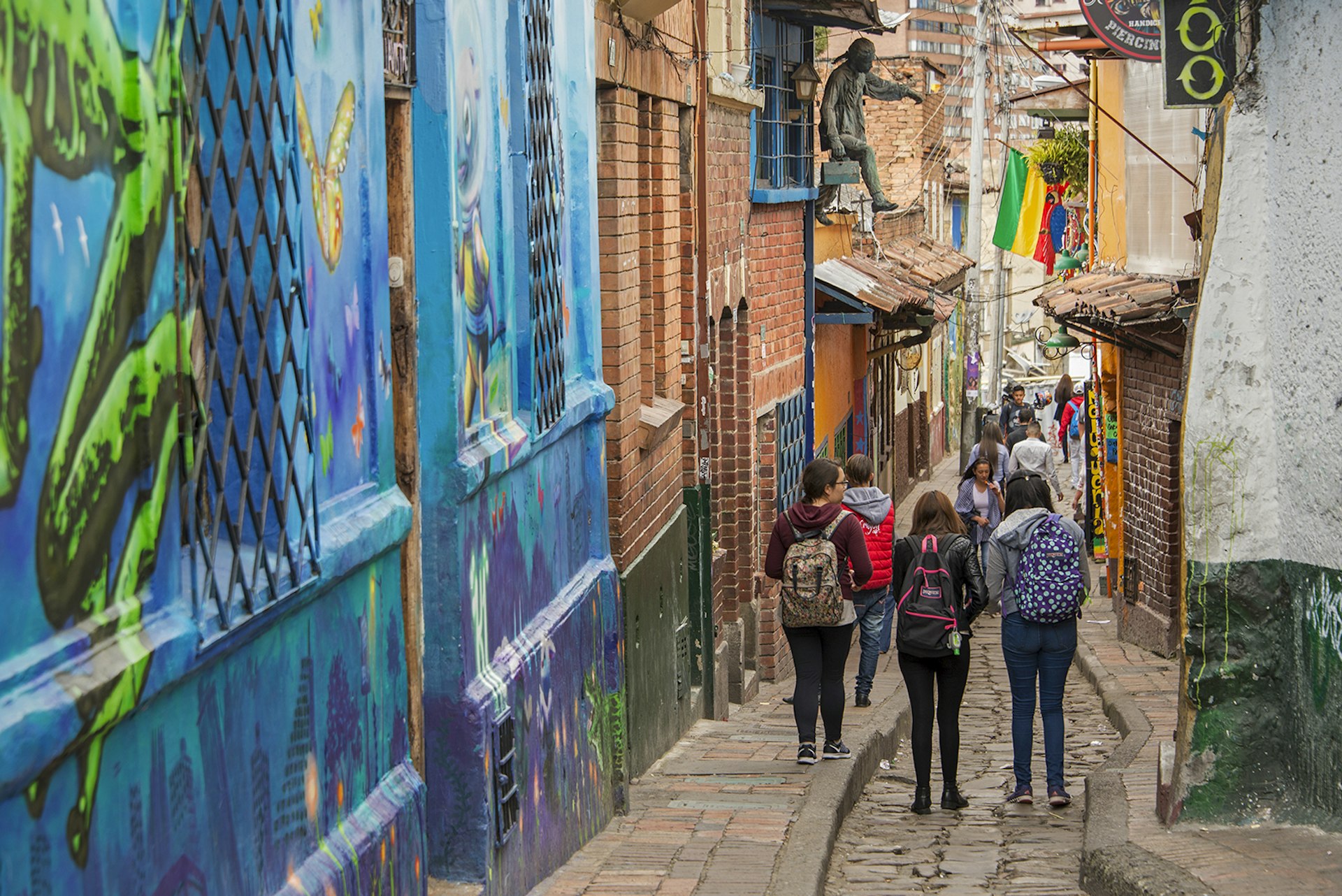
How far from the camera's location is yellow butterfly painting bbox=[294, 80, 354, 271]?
158 inches

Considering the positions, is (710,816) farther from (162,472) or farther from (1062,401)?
(1062,401)

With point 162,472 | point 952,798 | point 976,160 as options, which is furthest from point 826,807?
point 976,160

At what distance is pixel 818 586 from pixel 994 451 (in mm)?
6727

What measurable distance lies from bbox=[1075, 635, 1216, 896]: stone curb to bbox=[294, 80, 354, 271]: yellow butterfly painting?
11.9 feet

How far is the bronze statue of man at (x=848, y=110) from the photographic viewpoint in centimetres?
1716

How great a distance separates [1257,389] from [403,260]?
3.48 m

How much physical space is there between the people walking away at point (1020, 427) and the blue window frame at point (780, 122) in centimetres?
414

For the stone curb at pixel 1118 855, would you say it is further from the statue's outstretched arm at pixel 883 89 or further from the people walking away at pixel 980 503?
the statue's outstretched arm at pixel 883 89

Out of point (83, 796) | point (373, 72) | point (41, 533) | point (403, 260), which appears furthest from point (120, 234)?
point (403, 260)

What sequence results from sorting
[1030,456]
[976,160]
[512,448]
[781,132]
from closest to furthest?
[512,448], [781,132], [1030,456], [976,160]

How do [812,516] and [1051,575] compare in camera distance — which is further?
[812,516]

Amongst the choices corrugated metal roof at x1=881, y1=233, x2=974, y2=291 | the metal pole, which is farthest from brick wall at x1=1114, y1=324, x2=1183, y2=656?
A: the metal pole

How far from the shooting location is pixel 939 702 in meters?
8.55

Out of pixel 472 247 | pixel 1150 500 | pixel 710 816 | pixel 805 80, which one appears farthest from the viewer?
pixel 805 80
